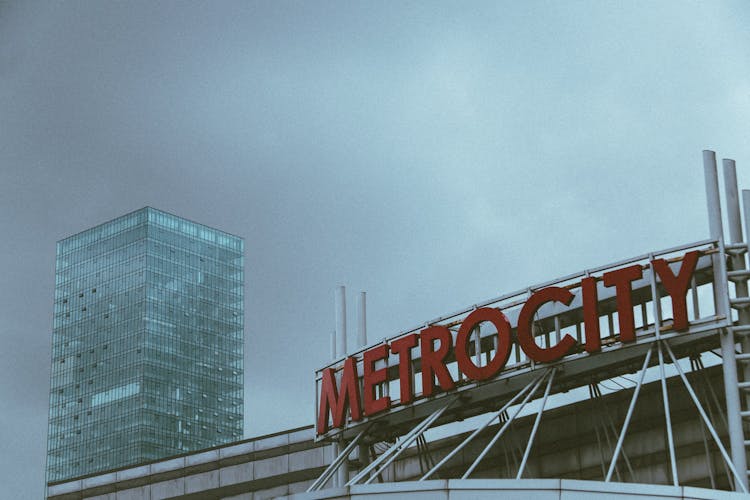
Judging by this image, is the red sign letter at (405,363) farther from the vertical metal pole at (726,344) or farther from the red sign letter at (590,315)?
the vertical metal pole at (726,344)

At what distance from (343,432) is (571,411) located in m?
10.8

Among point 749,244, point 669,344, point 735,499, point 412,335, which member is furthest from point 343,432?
point 735,499

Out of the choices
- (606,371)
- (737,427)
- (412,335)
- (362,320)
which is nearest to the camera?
(737,427)

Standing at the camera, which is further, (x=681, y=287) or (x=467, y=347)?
(x=467, y=347)

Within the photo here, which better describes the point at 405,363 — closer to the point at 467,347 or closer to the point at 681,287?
the point at 467,347

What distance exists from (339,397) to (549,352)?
11835 millimetres

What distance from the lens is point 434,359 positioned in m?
56.8

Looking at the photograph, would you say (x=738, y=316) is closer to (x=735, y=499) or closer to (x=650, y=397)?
(x=650, y=397)

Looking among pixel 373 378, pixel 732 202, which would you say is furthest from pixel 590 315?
pixel 373 378

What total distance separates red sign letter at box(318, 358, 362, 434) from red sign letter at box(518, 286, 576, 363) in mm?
9175

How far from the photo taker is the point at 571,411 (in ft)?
181

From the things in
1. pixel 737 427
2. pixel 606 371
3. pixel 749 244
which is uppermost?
pixel 749 244

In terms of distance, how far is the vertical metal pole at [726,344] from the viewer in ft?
154

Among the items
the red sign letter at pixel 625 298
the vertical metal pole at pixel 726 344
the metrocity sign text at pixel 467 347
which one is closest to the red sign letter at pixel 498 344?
the metrocity sign text at pixel 467 347
